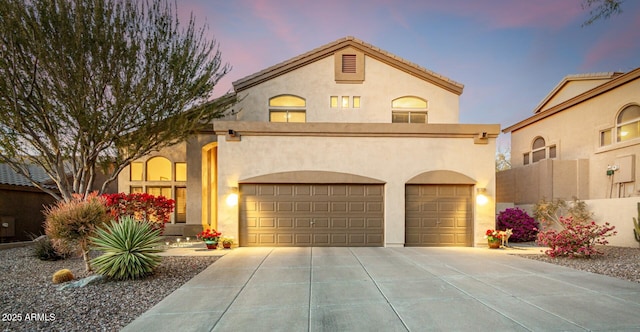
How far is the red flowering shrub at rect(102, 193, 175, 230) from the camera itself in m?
10.9

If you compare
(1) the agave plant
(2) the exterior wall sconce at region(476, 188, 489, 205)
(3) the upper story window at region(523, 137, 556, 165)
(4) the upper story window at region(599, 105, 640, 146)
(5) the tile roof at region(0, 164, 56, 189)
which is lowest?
(1) the agave plant

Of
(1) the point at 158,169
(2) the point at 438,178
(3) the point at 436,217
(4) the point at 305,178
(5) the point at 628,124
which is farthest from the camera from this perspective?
(1) the point at 158,169

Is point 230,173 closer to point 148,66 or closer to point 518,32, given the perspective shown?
point 148,66

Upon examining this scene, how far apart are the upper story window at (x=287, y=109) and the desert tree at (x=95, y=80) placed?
3.11 m

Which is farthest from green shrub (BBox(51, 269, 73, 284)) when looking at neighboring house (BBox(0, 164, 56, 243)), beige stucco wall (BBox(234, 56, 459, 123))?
neighboring house (BBox(0, 164, 56, 243))

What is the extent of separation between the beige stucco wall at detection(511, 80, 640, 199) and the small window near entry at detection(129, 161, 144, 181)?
72.3 ft

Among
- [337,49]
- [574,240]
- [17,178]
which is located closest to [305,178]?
[337,49]

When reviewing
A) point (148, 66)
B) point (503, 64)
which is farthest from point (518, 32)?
point (148, 66)

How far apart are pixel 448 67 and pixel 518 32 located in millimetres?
8344

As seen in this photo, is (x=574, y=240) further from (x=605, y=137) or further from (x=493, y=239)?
(x=605, y=137)

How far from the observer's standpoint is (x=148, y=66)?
1105cm

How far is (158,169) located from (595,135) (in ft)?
70.7

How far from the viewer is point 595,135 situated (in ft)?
46.9

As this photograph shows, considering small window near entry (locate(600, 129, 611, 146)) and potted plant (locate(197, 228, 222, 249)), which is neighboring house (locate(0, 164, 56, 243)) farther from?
small window near entry (locate(600, 129, 611, 146))
